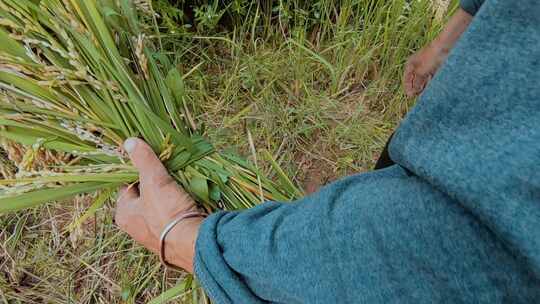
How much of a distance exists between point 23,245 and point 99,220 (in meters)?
0.26

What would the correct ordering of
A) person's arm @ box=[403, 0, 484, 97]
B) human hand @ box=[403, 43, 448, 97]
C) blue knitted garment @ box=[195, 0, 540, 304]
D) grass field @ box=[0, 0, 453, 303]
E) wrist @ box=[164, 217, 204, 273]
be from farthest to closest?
grass field @ box=[0, 0, 453, 303] < human hand @ box=[403, 43, 448, 97] < person's arm @ box=[403, 0, 484, 97] < wrist @ box=[164, 217, 204, 273] < blue knitted garment @ box=[195, 0, 540, 304]

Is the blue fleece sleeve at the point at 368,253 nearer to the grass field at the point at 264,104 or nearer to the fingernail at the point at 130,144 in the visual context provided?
the fingernail at the point at 130,144

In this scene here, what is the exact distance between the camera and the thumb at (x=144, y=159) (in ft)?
2.68

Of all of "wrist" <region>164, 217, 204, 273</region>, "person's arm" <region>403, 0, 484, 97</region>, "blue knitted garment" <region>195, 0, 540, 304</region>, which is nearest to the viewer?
"blue knitted garment" <region>195, 0, 540, 304</region>

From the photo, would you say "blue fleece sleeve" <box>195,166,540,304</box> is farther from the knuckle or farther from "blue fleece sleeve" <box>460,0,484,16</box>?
"blue fleece sleeve" <box>460,0,484,16</box>

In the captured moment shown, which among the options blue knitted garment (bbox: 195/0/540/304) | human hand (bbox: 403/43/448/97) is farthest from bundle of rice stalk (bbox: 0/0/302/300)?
human hand (bbox: 403/43/448/97)

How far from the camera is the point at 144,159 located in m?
0.82

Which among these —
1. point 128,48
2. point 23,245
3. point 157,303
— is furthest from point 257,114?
point 23,245

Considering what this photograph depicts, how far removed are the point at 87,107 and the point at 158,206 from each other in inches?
10.0

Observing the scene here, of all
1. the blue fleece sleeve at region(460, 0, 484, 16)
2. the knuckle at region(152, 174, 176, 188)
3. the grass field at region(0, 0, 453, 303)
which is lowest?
the grass field at region(0, 0, 453, 303)

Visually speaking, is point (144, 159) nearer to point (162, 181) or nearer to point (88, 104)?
point (162, 181)

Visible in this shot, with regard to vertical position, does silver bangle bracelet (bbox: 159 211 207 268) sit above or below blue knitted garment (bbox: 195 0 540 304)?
below

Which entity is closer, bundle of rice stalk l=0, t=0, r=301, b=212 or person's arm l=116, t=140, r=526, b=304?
person's arm l=116, t=140, r=526, b=304

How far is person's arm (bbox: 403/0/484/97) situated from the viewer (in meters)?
0.88
